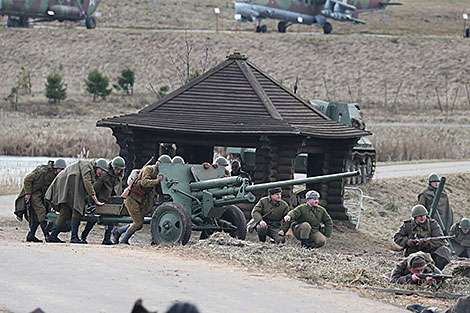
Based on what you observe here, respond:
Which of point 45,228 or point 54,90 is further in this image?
point 54,90

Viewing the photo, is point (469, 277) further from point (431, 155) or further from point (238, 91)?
point (431, 155)

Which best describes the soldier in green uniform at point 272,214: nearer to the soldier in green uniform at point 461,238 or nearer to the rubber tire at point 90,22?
the soldier in green uniform at point 461,238

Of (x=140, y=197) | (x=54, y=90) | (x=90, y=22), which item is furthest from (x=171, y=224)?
(x=90, y=22)

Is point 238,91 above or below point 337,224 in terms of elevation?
above

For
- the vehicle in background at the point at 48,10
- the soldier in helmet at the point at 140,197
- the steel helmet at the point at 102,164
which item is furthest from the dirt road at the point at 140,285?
the vehicle in background at the point at 48,10

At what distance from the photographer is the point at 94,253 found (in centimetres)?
1177

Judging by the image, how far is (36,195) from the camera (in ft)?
48.2

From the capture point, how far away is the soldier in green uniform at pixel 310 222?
14.8m

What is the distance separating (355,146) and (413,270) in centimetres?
1652

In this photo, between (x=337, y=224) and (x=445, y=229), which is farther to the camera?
(x=337, y=224)

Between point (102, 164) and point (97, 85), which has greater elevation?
point (97, 85)

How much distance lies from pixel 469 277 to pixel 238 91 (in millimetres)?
7423

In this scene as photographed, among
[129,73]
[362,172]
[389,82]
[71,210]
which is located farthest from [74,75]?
[71,210]

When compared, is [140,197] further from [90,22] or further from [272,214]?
[90,22]
